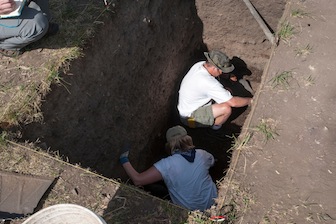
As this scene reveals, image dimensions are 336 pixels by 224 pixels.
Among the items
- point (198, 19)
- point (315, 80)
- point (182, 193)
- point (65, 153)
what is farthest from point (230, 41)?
point (65, 153)

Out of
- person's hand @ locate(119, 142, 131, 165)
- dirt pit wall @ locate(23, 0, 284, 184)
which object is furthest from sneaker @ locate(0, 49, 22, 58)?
person's hand @ locate(119, 142, 131, 165)

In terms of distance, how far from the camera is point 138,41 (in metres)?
5.00

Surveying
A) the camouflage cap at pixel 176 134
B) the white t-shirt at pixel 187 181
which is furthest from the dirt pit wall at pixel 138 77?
the white t-shirt at pixel 187 181

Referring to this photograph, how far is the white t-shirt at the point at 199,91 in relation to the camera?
5.11m

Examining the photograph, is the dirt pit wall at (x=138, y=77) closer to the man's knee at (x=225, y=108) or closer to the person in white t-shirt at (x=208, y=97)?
the person in white t-shirt at (x=208, y=97)

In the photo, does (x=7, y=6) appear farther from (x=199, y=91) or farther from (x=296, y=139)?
(x=296, y=139)

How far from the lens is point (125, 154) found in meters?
4.54

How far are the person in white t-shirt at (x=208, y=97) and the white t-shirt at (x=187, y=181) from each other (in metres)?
1.01

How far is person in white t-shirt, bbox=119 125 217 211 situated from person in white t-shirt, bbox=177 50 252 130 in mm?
934

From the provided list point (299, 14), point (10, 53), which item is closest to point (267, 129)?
point (299, 14)

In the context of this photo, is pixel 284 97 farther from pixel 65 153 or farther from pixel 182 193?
pixel 65 153

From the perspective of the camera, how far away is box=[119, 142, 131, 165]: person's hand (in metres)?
4.42

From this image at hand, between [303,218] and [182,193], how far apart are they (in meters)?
1.37

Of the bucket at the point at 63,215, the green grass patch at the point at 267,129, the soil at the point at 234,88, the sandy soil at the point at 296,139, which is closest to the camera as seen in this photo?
the bucket at the point at 63,215
